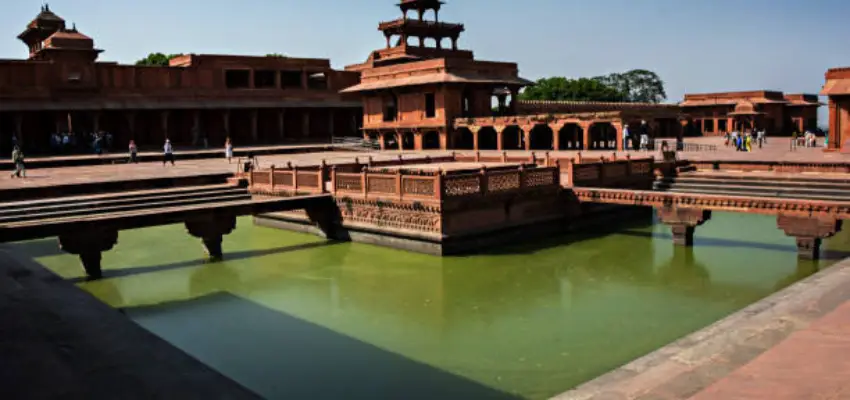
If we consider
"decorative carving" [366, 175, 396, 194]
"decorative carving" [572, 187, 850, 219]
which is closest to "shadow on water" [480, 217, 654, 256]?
"decorative carving" [572, 187, 850, 219]

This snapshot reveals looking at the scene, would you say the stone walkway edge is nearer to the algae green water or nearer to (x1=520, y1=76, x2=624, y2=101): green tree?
the algae green water

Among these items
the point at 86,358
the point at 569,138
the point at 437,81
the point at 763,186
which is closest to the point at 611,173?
the point at 763,186

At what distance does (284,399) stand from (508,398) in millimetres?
2588

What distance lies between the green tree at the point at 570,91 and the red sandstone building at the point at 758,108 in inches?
883

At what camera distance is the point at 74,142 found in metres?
35.6

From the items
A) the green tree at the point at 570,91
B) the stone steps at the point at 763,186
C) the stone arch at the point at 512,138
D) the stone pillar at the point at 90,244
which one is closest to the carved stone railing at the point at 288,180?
the stone pillar at the point at 90,244

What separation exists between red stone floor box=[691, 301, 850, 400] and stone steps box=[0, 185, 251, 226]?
14.7 m

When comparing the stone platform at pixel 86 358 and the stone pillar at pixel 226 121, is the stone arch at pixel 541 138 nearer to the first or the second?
the stone pillar at pixel 226 121

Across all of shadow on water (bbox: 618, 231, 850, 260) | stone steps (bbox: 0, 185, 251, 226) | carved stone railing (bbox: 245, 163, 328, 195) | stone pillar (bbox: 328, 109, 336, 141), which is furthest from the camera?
stone pillar (bbox: 328, 109, 336, 141)

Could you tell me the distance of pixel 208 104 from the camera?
41.8 m

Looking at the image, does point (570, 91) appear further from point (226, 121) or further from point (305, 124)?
point (226, 121)

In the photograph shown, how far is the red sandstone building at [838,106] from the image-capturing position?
30188 millimetres

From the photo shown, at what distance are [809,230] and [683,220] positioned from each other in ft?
8.93

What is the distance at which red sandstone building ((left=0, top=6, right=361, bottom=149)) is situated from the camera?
1442 inches
